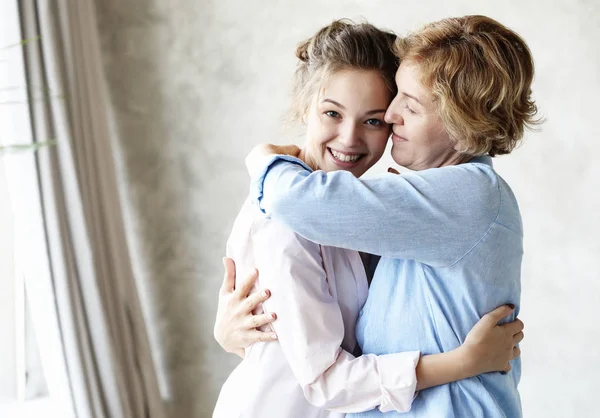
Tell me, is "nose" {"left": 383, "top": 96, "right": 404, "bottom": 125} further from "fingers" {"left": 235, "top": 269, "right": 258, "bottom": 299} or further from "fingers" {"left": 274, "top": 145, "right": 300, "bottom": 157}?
"fingers" {"left": 235, "top": 269, "right": 258, "bottom": 299}

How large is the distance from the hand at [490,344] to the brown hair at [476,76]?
35 centimetres

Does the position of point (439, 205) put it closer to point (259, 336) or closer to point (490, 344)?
point (490, 344)

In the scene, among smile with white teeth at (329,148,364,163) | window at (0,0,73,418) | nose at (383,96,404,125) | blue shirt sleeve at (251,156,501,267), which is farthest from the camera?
window at (0,0,73,418)

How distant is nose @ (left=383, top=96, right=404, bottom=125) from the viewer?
1550 mm

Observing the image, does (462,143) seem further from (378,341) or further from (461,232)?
(378,341)

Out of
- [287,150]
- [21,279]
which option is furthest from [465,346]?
[21,279]

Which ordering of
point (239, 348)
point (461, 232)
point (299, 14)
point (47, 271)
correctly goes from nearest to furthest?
point (461, 232)
point (239, 348)
point (47, 271)
point (299, 14)

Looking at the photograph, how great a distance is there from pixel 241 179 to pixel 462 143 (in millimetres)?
1782

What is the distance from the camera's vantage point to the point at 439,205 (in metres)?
1.33

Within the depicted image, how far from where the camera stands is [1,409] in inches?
105

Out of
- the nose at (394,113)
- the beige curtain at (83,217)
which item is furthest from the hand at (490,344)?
the beige curtain at (83,217)

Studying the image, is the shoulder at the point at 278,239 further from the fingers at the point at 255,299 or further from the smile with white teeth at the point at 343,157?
the smile with white teeth at the point at 343,157

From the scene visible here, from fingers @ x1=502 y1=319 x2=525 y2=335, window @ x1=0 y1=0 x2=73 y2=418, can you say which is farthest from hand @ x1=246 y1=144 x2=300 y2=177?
window @ x1=0 y1=0 x2=73 y2=418

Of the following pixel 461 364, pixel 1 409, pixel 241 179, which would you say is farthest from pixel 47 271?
pixel 461 364
